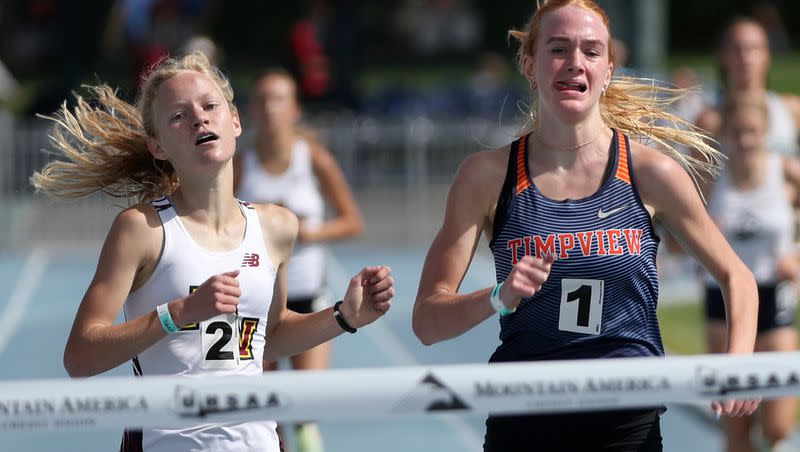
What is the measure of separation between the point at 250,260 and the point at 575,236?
37.5 inches

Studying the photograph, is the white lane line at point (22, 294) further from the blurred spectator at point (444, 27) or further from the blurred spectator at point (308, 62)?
the blurred spectator at point (444, 27)

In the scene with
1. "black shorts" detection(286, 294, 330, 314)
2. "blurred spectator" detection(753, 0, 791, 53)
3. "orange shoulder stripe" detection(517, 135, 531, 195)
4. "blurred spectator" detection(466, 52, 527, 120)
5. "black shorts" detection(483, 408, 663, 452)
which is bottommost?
"black shorts" detection(483, 408, 663, 452)

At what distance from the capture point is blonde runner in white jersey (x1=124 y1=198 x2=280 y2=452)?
152 inches

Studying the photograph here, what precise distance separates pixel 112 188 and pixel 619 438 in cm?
178

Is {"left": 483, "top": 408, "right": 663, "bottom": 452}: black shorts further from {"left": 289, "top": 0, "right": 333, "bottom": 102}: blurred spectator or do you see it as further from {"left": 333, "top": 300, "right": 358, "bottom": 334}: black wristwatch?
{"left": 289, "top": 0, "right": 333, "bottom": 102}: blurred spectator

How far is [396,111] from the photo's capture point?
72.9 feet

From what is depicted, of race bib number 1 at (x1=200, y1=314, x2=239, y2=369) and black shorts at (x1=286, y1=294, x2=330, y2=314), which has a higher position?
black shorts at (x1=286, y1=294, x2=330, y2=314)

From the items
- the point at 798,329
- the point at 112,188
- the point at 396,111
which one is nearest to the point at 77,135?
the point at 112,188

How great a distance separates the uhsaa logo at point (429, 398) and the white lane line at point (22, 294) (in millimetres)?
8817

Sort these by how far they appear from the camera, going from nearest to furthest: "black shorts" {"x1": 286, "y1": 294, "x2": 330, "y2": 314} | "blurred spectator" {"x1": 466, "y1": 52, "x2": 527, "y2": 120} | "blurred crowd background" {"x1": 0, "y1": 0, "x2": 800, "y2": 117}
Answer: "black shorts" {"x1": 286, "y1": 294, "x2": 330, "y2": 314} < "blurred crowd background" {"x1": 0, "y1": 0, "x2": 800, "y2": 117} < "blurred spectator" {"x1": 466, "y1": 52, "x2": 527, "y2": 120}

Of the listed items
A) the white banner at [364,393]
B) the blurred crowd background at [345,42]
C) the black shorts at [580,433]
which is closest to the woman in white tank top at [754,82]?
the black shorts at [580,433]

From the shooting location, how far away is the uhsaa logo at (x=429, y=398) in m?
3.22

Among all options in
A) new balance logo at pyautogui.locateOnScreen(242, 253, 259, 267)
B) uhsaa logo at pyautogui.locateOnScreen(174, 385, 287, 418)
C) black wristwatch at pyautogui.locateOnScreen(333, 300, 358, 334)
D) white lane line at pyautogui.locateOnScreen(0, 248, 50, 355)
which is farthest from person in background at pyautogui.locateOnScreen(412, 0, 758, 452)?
white lane line at pyautogui.locateOnScreen(0, 248, 50, 355)

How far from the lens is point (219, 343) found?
3.89 m
